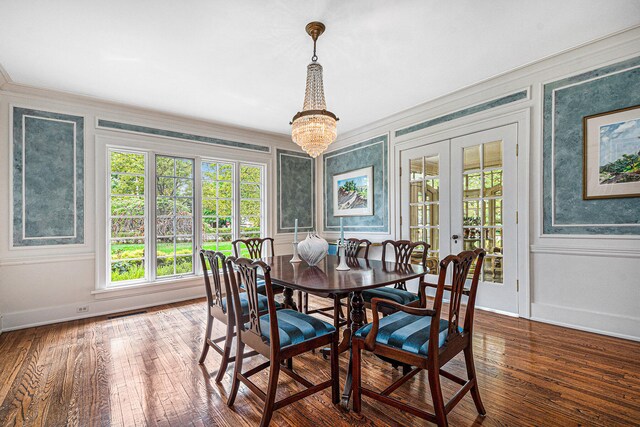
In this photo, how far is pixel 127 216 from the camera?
13.5 ft

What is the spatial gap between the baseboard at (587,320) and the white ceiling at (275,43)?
8.43 feet

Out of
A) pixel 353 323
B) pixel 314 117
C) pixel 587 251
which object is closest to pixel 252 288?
pixel 353 323

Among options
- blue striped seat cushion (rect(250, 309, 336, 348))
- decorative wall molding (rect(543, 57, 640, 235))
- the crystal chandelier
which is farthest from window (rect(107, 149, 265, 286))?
decorative wall molding (rect(543, 57, 640, 235))

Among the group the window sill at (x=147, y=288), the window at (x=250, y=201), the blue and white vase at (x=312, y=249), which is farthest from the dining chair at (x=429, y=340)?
the window at (x=250, y=201)

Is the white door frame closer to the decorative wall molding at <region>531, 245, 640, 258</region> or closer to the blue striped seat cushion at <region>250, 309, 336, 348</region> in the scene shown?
the decorative wall molding at <region>531, 245, 640, 258</region>

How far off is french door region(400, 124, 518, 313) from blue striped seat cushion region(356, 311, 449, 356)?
2102 millimetres

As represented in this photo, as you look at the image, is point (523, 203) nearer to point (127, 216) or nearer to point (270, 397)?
point (270, 397)

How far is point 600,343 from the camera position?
2674mm

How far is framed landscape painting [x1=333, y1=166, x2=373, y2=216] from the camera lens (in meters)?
5.06

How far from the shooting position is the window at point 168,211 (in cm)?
409

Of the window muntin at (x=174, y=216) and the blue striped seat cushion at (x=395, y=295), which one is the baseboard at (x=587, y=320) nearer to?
the blue striped seat cushion at (x=395, y=295)

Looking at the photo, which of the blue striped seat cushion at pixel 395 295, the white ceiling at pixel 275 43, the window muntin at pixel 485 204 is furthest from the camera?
the window muntin at pixel 485 204

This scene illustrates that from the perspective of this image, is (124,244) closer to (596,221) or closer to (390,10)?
(390,10)

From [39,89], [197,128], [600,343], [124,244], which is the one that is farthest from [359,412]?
[39,89]
